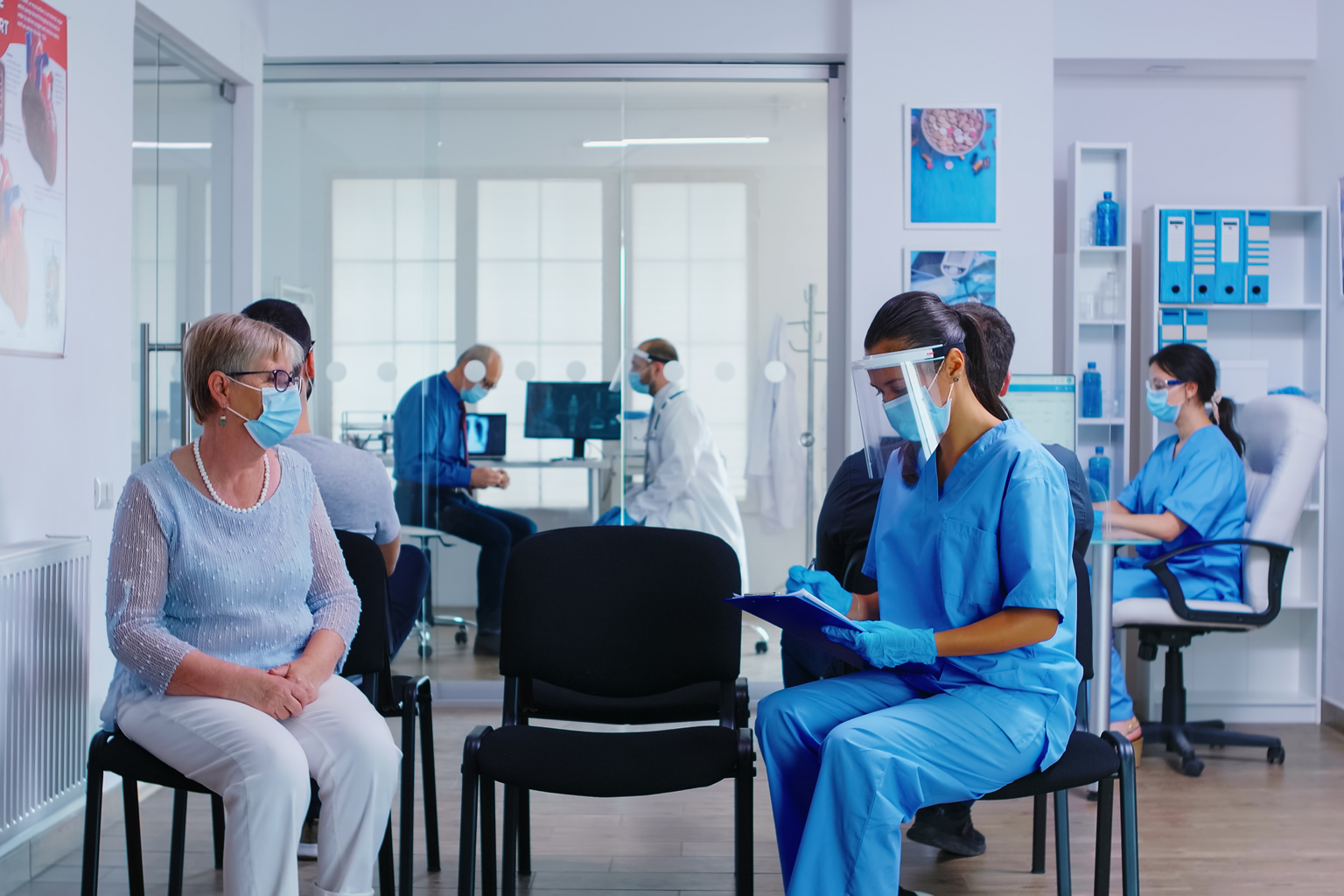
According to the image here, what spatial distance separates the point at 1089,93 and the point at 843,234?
1296 millimetres

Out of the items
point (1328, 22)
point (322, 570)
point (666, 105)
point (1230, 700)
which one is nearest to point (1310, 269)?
point (1328, 22)

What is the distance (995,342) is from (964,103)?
2.10 metres

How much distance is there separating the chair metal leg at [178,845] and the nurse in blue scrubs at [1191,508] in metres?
2.78

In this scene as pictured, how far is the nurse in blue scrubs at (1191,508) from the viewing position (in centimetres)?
362

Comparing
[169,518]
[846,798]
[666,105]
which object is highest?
[666,105]

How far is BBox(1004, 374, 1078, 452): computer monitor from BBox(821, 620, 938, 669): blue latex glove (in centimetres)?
208

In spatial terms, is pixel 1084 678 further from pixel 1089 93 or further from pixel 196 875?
pixel 1089 93

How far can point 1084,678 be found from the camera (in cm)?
235

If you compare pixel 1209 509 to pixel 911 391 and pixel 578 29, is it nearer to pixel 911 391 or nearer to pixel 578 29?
pixel 911 391

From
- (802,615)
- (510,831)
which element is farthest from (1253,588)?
(510,831)

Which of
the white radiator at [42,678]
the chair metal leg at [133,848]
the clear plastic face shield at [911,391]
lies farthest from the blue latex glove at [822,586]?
the white radiator at [42,678]

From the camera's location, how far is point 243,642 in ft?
6.68

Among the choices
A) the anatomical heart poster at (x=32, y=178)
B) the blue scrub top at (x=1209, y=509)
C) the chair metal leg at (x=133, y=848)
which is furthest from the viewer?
the blue scrub top at (x=1209, y=509)

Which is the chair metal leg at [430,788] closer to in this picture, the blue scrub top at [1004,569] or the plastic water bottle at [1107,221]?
the blue scrub top at [1004,569]
